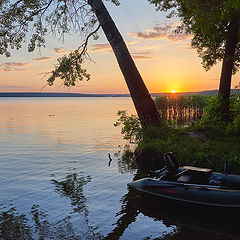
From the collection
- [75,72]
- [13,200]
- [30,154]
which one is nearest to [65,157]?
[30,154]

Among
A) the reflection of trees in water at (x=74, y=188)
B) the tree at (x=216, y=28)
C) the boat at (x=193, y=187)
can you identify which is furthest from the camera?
the tree at (x=216, y=28)

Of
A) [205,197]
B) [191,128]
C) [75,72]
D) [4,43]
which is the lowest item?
[205,197]

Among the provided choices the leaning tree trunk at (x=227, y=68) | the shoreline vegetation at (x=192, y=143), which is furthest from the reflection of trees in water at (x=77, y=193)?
the leaning tree trunk at (x=227, y=68)

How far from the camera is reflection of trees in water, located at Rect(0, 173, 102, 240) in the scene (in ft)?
26.6

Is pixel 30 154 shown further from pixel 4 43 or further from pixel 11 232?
pixel 11 232

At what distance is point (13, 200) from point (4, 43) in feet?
39.4

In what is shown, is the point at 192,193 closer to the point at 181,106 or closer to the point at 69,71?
the point at 69,71

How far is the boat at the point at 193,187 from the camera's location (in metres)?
8.91

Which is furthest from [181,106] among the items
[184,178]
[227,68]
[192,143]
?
[184,178]

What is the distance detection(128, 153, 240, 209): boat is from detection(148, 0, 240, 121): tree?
8809 millimetres

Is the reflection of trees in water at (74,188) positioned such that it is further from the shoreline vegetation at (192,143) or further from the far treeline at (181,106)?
the far treeline at (181,106)

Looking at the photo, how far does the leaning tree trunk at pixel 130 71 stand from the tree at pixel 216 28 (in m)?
4.62

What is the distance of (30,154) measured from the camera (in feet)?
65.3

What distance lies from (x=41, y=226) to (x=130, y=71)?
11008 millimetres
